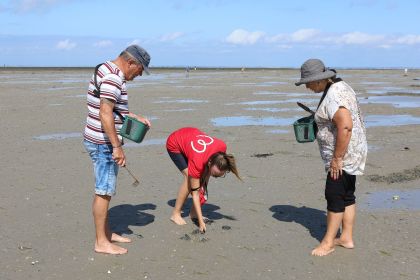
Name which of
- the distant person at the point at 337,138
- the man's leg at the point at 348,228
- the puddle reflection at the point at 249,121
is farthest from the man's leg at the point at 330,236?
the puddle reflection at the point at 249,121

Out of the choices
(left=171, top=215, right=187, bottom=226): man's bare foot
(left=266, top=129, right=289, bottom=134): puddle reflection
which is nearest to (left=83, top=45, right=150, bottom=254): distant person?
(left=171, top=215, right=187, bottom=226): man's bare foot

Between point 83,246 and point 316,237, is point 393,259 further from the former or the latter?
point 83,246

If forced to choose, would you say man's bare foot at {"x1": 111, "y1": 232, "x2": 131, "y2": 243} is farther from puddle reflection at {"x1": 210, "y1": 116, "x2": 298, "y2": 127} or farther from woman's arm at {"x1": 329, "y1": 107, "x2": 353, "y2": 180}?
puddle reflection at {"x1": 210, "y1": 116, "x2": 298, "y2": 127}

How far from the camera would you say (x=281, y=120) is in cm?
1594

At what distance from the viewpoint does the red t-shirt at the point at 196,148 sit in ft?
19.0

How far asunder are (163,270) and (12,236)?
1.87 metres

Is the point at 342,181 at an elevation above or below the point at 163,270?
above

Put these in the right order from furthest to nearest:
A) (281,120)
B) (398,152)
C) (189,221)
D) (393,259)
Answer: (281,120)
(398,152)
(189,221)
(393,259)

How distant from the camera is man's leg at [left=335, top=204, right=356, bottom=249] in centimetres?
546

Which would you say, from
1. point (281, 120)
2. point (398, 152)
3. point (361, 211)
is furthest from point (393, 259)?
point (281, 120)

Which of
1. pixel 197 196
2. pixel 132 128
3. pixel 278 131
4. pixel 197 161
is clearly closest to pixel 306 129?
pixel 197 161

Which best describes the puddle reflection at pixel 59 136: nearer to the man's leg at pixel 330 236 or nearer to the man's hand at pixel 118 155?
the man's hand at pixel 118 155

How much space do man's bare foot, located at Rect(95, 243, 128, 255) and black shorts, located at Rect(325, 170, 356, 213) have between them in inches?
81.8

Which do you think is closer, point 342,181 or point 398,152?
point 342,181
